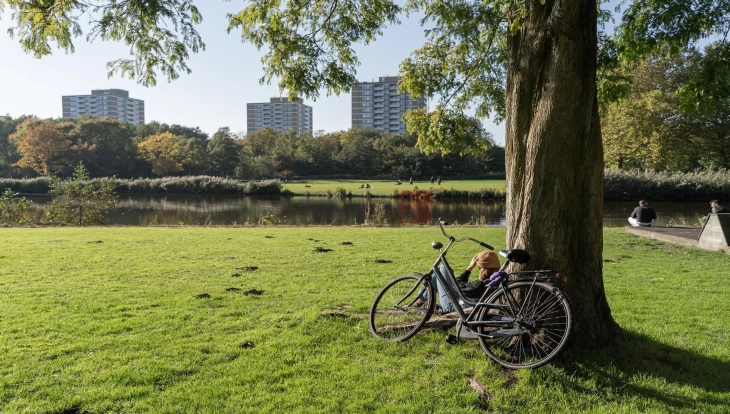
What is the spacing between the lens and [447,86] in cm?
999

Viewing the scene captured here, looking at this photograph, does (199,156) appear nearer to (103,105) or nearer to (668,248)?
(668,248)

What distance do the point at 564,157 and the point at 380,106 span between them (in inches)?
6816

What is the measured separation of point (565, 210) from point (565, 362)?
→ 1451 millimetres

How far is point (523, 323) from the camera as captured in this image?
14.7 feet

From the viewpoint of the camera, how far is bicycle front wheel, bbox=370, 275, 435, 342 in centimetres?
536

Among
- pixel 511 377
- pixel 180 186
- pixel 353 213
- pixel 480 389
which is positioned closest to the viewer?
pixel 480 389

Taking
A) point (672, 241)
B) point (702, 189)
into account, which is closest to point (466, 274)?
point (672, 241)

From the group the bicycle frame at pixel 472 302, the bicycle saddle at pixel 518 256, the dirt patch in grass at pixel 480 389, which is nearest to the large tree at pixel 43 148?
the bicycle frame at pixel 472 302

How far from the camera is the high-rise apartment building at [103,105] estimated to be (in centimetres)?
18500

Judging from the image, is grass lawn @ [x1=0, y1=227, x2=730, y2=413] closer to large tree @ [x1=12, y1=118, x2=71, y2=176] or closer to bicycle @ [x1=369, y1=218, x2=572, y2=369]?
bicycle @ [x1=369, y1=218, x2=572, y2=369]

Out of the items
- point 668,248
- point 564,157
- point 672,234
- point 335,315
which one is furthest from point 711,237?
point 335,315

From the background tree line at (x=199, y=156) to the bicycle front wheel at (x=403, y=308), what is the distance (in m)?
68.8

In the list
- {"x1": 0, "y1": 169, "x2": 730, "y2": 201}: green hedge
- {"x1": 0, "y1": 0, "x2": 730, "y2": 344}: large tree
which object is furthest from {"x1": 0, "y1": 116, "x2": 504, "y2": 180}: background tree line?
{"x1": 0, "y1": 0, "x2": 730, "y2": 344}: large tree

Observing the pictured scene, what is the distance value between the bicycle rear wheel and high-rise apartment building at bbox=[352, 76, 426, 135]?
534 ft
